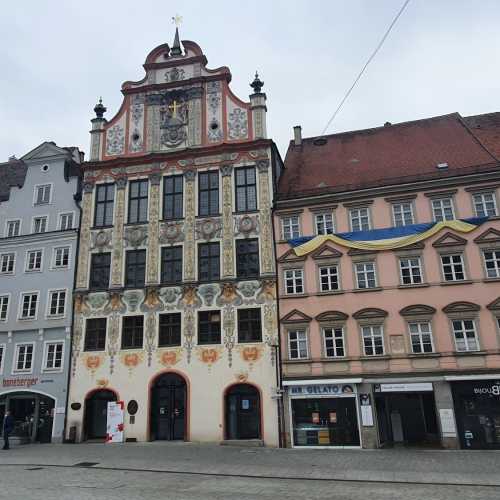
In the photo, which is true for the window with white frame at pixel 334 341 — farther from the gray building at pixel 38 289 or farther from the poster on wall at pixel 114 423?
the gray building at pixel 38 289

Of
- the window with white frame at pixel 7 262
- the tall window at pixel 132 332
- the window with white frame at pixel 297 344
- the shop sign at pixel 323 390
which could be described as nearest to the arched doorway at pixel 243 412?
the shop sign at pixel 323 390

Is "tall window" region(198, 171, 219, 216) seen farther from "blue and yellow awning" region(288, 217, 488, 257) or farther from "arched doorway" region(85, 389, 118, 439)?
"arched doorway" region(85, 389, 118, 439)

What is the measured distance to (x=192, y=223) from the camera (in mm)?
28016

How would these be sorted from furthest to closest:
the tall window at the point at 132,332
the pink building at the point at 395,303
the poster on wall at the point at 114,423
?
the tall window at the point at 132,332 → the poster on wall at the point at 114,423 → the pink building at the point at 395,303

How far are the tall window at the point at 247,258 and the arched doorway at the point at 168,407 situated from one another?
637cm

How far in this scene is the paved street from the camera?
507 inches

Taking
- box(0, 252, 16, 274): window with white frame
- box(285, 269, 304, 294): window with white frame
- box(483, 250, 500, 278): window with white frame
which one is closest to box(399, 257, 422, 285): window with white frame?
box(483, 250, 500, 278): window with white frame

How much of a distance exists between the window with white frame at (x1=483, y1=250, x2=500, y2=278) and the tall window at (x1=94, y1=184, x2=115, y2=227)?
20.3 metres

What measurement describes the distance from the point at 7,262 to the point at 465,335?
25.8 m

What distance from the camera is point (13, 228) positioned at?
30.8 metres

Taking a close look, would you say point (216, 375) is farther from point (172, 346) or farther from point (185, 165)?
point (185, 165)

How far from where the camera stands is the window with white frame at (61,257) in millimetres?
29094

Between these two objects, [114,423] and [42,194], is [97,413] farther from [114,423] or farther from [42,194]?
[42,194]


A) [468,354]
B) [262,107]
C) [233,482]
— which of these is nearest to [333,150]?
[262,107]
